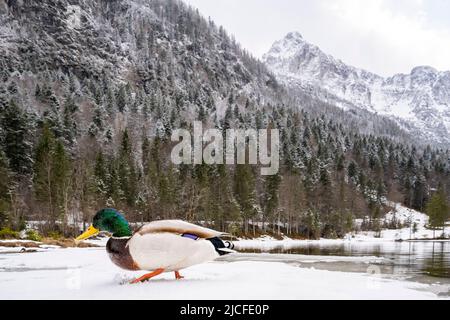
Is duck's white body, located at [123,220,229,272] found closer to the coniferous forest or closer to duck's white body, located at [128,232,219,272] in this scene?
duck's white body, located at [128,232,219,272]

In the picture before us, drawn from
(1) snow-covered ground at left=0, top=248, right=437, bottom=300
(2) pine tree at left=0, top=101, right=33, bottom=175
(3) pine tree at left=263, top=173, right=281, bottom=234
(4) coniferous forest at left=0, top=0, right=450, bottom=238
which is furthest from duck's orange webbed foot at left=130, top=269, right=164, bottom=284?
(3) pine tree at left=263, top=173, right=281, bottom=234

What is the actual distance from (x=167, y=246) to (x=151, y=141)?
239ft

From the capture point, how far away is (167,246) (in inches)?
219

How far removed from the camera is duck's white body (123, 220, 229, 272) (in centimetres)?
552

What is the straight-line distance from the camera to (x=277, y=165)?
6969cm

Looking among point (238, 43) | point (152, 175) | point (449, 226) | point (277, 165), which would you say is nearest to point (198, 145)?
point (277, 165)

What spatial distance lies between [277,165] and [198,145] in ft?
49.1

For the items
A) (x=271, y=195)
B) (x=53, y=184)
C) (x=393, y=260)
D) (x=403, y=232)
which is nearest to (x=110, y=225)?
(x=393, y=260)

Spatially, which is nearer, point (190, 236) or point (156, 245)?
point (156, 245)

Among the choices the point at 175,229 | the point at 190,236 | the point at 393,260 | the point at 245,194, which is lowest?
the point at 393,260

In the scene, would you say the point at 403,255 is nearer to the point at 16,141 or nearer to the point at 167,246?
the point at 167,246

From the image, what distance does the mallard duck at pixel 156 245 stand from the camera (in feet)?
18.1

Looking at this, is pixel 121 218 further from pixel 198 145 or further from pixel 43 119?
pixel 198 145

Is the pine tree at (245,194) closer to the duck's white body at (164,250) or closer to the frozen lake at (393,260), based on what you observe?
the frozen lake at (393,260)
